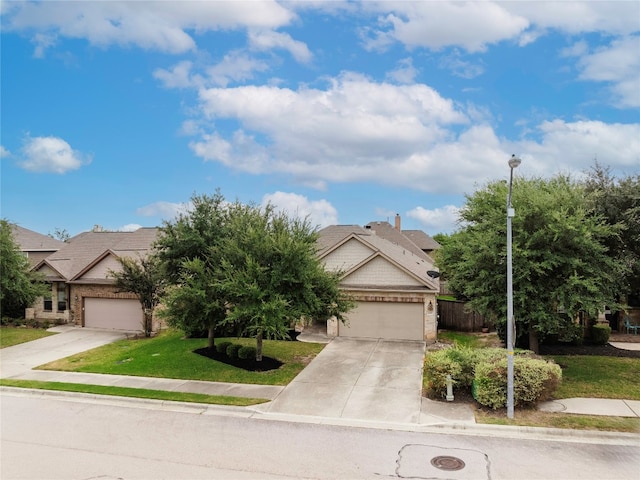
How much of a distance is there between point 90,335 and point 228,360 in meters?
11.4

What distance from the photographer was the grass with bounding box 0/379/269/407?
1436 cm

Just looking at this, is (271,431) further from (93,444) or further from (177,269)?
(177,269)

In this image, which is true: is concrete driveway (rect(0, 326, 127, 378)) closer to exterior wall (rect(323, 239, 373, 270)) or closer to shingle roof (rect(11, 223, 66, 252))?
shingle roof (rect(11, 223, 66, 252))

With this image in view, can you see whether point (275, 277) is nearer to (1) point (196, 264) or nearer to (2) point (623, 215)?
(1) point (196, 264)

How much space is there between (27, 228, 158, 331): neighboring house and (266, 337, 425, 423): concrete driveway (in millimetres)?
13340

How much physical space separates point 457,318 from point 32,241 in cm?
3289

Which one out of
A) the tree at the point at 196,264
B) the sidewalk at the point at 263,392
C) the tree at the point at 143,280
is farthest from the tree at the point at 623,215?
the tree at the point at 143,280

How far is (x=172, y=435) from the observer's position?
11812 mm

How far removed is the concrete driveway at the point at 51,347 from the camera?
2001cm

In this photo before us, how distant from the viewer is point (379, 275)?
2353cm

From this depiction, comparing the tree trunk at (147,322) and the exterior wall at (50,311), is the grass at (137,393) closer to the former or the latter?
the tree trunk at (147,322)

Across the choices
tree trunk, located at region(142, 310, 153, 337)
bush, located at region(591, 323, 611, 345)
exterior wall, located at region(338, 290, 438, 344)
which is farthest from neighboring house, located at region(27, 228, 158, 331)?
bush, located at region(591, 323, 611, 345)

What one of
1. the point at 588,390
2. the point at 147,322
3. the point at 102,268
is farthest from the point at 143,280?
the point at 588,390

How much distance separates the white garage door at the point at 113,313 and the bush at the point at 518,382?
20.2m
